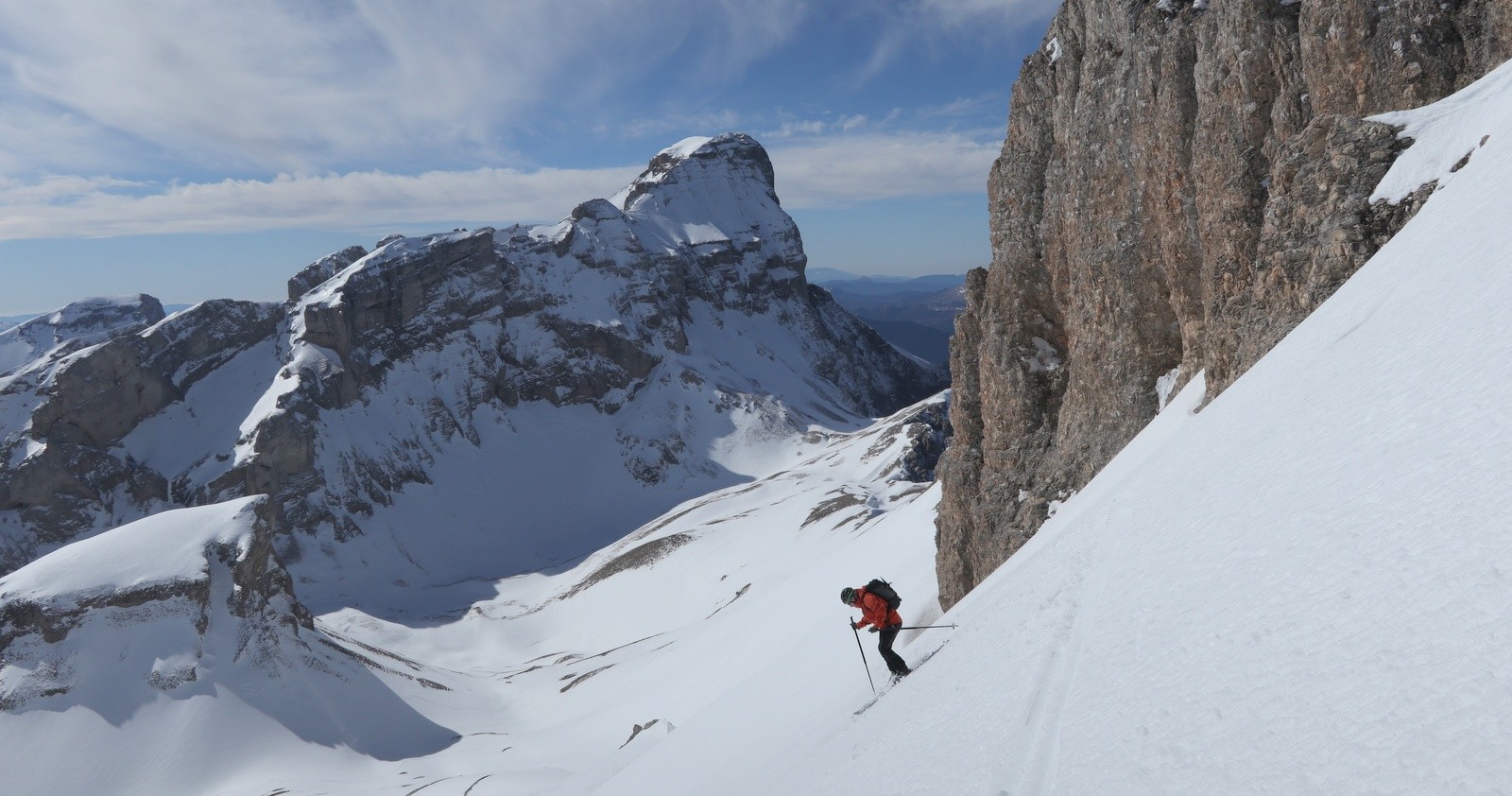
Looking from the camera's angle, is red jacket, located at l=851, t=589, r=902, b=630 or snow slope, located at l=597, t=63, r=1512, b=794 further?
red jacket, located at l=851, t=589, r=902, b=630

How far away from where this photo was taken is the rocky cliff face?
1597 centimetres

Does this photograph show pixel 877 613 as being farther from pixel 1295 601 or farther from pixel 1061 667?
pixel 1295 601

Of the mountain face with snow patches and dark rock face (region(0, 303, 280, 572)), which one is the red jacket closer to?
the mountain face with snow patches

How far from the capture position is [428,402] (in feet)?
497

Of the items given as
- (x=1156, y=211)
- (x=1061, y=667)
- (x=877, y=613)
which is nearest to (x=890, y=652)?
(x=877, y=613)

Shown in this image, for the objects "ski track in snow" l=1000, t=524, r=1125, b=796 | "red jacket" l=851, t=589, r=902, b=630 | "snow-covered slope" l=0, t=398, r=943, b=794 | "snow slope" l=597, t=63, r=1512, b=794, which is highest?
"snow slope" l=597, t=63, r=1512, b=794

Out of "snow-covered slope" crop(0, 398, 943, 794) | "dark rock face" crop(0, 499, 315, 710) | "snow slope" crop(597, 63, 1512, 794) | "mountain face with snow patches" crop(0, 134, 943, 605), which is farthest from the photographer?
"mountain face with snow patches" crop(0, 134, 943, 605)

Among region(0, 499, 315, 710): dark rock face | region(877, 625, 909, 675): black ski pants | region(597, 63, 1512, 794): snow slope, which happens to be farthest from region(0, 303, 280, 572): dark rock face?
region(597, 63, 1512, 794): snow slope

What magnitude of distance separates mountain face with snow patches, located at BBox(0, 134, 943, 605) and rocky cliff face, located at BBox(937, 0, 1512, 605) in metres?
111

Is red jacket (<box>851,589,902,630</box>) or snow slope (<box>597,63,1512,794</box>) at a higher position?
snow slope (<box>597,63,1512,794</box>)

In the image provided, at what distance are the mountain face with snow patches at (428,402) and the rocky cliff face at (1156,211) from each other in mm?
110618

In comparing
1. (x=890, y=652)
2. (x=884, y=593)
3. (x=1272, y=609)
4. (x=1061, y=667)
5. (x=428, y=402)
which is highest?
(x=428, y=402)

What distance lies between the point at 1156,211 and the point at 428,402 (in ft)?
488

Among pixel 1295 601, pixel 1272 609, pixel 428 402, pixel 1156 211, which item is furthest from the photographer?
pixel 428 402
